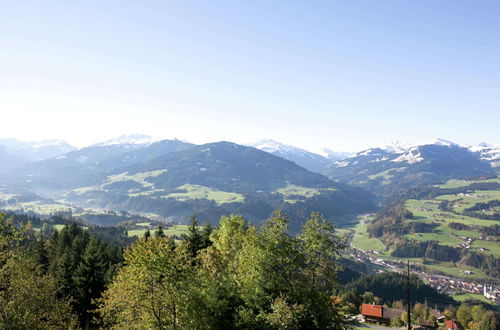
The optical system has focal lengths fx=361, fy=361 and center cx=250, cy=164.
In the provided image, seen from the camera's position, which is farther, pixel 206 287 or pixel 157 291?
pixel 206 287

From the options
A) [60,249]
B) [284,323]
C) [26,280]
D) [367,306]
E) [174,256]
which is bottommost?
[367,306]

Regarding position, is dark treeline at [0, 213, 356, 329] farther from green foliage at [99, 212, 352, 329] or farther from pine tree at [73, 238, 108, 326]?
pine tree at [73, 238, 108, 326]

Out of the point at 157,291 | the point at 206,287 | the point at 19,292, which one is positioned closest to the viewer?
the point at 19,292

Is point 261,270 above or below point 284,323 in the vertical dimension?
above

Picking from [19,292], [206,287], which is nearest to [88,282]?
[19,292]

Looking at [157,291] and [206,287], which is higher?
[157,291]

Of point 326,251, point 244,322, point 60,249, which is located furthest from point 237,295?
point 60,249

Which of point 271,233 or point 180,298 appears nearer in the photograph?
point 180,298

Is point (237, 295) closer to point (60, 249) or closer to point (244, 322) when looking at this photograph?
point (244, 322)

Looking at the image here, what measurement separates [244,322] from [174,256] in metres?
9.85

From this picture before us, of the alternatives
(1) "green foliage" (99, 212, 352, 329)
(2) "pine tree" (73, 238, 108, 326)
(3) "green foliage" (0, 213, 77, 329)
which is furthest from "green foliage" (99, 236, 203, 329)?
(2) "pine tree" (73, 238, 108, 326)

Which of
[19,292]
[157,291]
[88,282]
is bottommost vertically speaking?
[88,282]

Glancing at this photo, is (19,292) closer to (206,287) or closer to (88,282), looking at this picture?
(206,287)

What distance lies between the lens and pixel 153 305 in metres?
32.8
